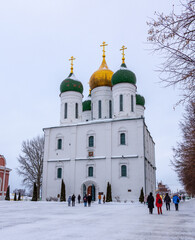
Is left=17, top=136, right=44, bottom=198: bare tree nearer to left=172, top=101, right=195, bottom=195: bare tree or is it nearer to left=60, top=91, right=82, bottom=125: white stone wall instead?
left=60, top=91, right=82, bottom=125: white stone wall

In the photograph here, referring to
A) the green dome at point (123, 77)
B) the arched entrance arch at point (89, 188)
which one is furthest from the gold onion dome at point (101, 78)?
the arched entrance arch at point (89, 188)

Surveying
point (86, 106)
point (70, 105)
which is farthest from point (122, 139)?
point (86, 106)

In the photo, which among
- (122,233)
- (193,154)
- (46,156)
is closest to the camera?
(122,233)

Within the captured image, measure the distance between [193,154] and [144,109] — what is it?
73.1 feet

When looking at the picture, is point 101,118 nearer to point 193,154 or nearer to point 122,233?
point 193,154

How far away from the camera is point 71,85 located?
35.0 m

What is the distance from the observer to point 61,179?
31141mm

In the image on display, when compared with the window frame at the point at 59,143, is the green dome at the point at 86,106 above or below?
above

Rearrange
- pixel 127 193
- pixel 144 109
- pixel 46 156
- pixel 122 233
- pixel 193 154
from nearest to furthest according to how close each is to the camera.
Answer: pixel 122 233 < pixel 193 154 < pixel 127 193 < pixel 46 156 < pixel 144 109

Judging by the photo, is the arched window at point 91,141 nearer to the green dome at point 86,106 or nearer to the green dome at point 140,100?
the green dome at point 86,106

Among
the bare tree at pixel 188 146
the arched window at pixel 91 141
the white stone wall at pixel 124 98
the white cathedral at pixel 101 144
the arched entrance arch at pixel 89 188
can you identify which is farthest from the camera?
the white stone wall at pixel 124 98

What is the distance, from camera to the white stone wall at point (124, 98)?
31766mm

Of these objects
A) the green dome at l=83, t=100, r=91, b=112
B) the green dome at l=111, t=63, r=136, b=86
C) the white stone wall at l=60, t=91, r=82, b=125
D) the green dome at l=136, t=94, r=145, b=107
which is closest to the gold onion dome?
the green dome at l=111, t=63, r=136, b=86

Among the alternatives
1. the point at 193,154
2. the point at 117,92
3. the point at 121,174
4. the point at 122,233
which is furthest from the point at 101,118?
the point at 122,233
